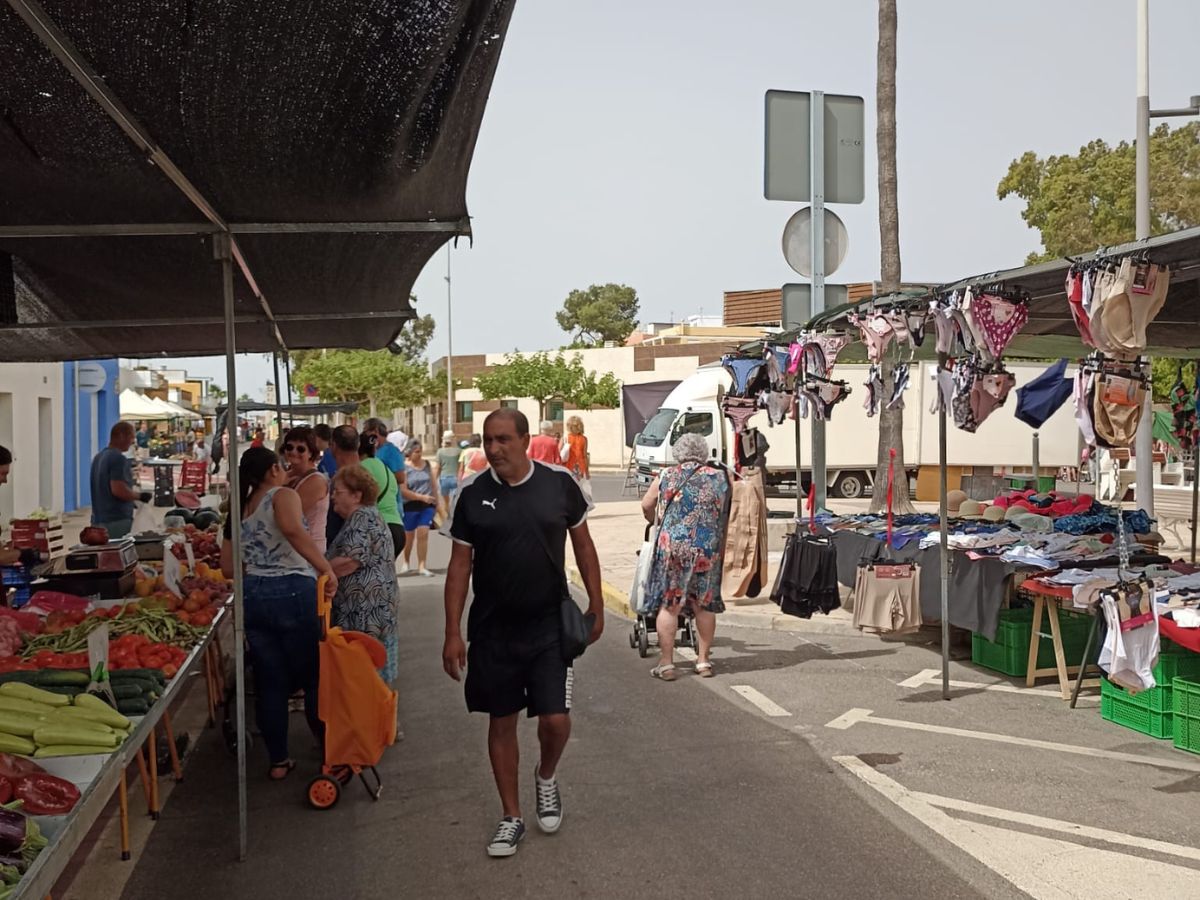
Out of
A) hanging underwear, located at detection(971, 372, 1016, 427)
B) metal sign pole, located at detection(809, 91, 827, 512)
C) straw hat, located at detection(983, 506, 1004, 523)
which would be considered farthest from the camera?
straw hat, located at detection(983, 506, 1004, 523)

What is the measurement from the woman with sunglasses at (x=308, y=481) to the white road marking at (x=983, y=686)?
4323mm

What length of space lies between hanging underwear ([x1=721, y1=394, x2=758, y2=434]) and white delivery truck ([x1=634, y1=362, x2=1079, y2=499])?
13.9m

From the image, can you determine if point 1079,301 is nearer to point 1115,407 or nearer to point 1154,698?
point 1115,407

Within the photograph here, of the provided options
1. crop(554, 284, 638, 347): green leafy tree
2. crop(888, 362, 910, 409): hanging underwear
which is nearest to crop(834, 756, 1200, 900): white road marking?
crop(888, 362, 910, 409): hanging underwear

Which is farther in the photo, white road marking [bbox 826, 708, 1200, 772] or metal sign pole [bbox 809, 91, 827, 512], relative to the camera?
metal sign pole [bbox 809, 91, 827, 512]

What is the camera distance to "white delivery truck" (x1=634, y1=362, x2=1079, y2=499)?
25594mm

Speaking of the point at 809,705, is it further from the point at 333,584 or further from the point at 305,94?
the point at 305,94

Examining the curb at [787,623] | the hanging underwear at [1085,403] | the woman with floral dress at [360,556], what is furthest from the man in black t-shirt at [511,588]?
the curb at [787,623]

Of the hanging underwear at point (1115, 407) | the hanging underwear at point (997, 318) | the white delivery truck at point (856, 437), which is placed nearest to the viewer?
the hanging underwear at point (1115, 407)

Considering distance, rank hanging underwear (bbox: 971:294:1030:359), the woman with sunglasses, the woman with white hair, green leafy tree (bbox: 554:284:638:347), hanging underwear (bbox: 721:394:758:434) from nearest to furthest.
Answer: the woman with sunglasses
hanging underwear (bbox: 971:294:1030:359)
the woman with white hair
hanging underwear (bbox: 721:394:758:434)
green leafy tree (bbox: 554:284:638:347)

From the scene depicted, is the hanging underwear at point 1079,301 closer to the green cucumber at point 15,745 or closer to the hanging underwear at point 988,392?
the hanging underwear at point 988,392

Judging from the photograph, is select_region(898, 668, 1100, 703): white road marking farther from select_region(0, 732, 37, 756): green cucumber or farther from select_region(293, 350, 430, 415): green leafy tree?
select_region(293, 350, 430, 415): green leafy tree

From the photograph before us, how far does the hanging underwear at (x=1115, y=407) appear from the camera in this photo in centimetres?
598

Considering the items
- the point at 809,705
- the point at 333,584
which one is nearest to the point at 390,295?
the point at 333,584
